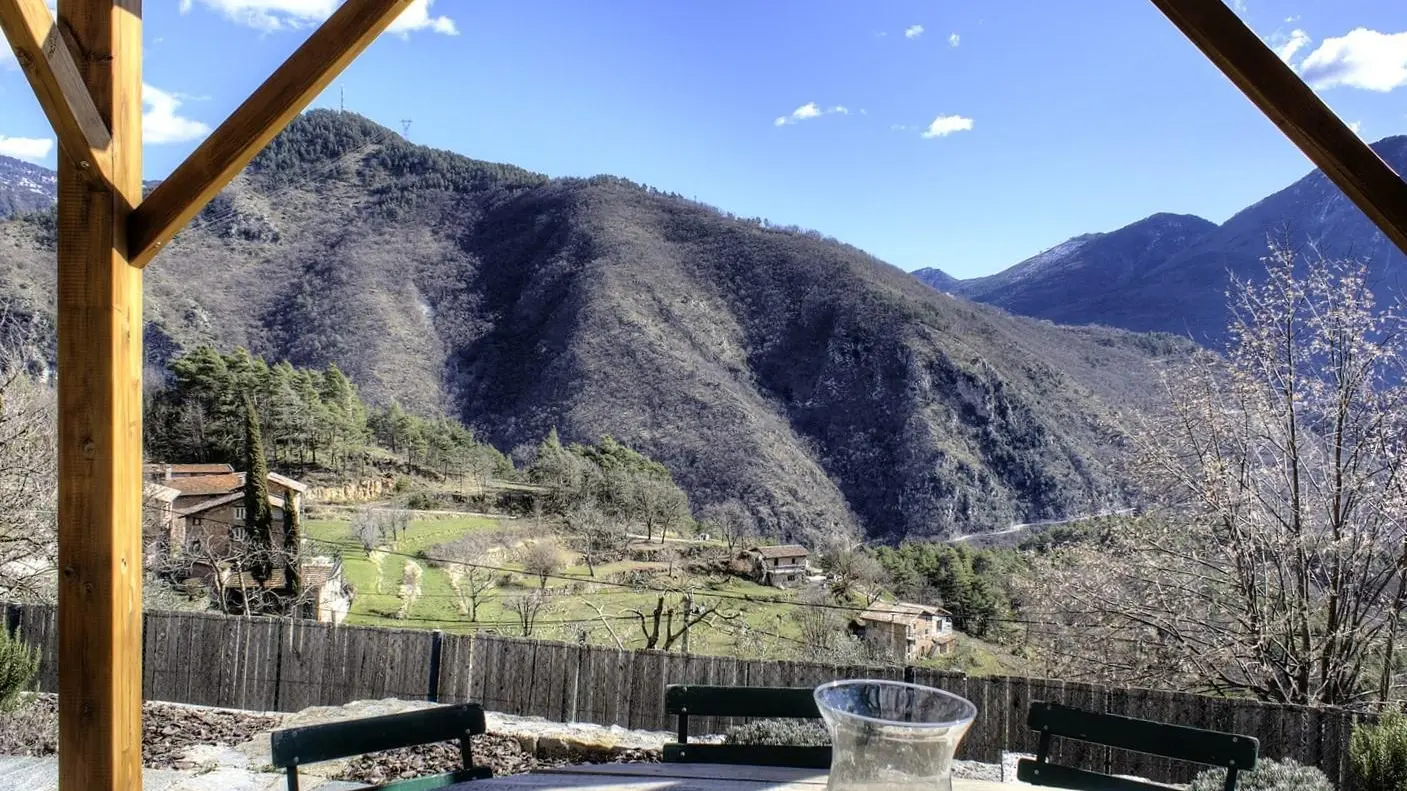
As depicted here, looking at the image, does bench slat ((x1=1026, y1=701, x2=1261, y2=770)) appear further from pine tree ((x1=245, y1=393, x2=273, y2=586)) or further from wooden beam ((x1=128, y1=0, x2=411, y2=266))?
pine tree ((x1=245, y1=393, x2=273, y2=586))

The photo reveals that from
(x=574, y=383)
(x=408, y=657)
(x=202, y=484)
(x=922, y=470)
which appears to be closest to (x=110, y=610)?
(x=408, y=657)

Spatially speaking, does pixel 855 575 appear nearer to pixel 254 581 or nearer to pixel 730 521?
pixel 730 521

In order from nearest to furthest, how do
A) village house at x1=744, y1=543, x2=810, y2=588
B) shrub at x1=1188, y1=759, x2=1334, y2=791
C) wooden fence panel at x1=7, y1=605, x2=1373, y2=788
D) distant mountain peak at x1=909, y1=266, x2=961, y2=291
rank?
shrub at x1=1188, y1=759, x2=1334, y2=791, wooden fence panel at x1=7, y1=605, x2=1373, y2=788, village house at x1=744, y1=543, x2=810, y2=588, distant mountain peak at x1=909, y1=266, x2=961, y2=291

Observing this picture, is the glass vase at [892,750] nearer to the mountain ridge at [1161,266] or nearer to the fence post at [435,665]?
the fence post at [435,665]

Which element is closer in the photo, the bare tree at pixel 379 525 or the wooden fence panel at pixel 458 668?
the wooden fence panel at pixel 458 668

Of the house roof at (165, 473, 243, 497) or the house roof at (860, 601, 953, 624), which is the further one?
the house roof at (165, 473, 243, 497)

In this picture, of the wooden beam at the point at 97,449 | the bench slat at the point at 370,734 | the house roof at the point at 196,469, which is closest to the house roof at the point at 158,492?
the house roof at the point at 196,469

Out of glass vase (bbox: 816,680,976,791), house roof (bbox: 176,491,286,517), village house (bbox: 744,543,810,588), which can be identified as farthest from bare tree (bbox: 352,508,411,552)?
glass vase (bbox: 816,680,976,791)
